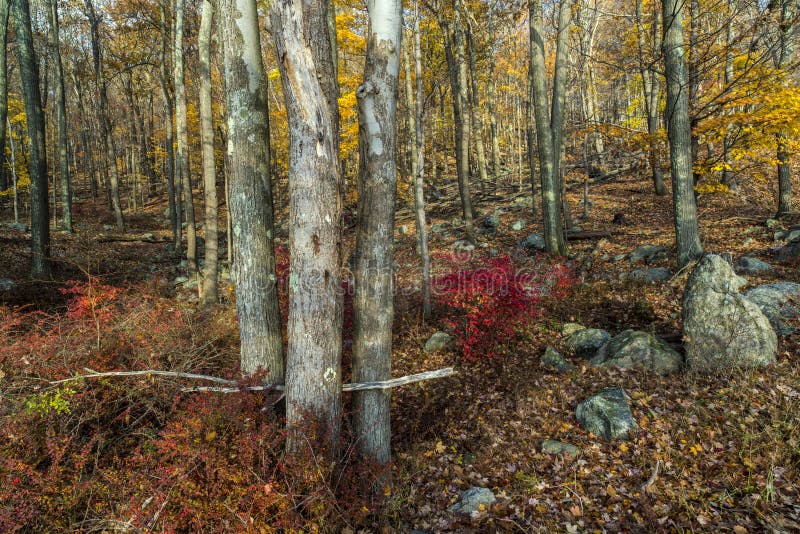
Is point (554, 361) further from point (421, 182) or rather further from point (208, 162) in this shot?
point (208, 162)

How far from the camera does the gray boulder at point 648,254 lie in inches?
365

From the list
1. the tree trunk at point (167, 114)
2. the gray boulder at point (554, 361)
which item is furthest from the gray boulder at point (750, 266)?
the tree trunk at point (167, 114)

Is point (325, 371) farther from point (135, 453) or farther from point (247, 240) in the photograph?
point (135, 453)

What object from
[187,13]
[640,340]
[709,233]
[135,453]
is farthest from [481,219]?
[135,453]

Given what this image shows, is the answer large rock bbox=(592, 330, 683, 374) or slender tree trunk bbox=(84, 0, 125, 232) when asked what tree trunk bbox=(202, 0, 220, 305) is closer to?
large rock bbox=(592, 330, 683, 374)

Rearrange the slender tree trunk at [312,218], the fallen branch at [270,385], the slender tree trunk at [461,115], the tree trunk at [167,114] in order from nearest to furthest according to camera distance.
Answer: the slender tree trunk at [312,218], the fallen branch at [270,385], the slender tree trunk at [461,115], the tree trunk at [167,114]

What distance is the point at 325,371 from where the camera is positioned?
3.62 metres

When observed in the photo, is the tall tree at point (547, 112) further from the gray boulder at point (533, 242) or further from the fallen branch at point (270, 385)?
the fallen branch at point (270, 385)

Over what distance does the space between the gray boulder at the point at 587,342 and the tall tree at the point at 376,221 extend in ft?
12.6

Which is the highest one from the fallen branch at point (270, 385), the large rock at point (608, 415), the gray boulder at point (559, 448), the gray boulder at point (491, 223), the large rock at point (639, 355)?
the gray boulder at point (491, 223)

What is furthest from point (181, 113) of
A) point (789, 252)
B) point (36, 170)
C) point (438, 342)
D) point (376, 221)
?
point (789, 252)

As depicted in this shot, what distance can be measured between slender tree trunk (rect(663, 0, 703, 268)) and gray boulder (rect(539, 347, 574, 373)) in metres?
3.77

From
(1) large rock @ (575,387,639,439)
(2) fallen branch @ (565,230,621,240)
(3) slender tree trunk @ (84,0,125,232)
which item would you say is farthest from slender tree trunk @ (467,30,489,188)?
(3) slender tree trunk @ (84,0,125,232)

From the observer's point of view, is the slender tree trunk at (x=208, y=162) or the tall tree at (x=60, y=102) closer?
the slender tree trunk at (x=208, y=162)
